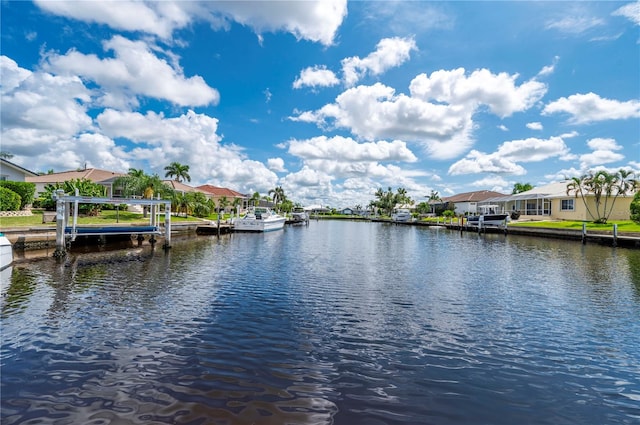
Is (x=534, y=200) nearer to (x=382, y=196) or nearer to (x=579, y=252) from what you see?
(x=579, y=252)

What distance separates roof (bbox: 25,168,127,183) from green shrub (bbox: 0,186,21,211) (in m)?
18.8

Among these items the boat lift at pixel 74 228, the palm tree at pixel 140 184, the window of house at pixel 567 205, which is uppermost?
the palm tree at pixel 140 184

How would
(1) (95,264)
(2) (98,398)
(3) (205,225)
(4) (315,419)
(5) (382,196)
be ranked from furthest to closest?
(5) (382,196), (3) (205,225), (1) (95,264), (2) (98,398), (4) (315,419)

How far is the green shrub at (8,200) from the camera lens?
2931cm

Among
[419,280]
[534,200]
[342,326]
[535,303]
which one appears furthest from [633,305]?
[534,200]

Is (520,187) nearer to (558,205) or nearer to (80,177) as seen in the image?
(558,205)

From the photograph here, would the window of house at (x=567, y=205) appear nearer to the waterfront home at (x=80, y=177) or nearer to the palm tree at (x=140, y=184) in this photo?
the palm tree at (x=140, y=184)

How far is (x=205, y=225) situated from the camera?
4388 centimetres

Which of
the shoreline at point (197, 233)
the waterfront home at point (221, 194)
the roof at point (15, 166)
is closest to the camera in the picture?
the shoreline at point (197, 233)

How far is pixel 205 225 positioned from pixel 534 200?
56169 mm

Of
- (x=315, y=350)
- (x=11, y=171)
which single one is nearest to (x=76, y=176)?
(x=11, y=171)

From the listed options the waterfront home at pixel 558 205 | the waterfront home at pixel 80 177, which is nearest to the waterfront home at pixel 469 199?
the waterfront home at pixel 558 205

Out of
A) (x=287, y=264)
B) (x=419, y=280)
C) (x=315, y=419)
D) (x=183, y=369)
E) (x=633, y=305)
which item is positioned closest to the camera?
(x=315, y=419)

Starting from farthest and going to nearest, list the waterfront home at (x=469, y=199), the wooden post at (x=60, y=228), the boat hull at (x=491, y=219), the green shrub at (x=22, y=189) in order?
the waterfront home at (x=469, y=199)
the boat hull at (x=491, y=219)
the green shrub at (x=22, y=189)
the wooden post at (x=60, y=228)
